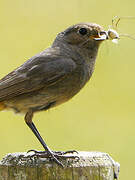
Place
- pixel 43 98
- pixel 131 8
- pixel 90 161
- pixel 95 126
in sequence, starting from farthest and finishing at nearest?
pixel 131 8
pixel 95 126
pixel 43 98
pixel 90 161

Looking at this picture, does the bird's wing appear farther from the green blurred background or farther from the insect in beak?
the green blurred background

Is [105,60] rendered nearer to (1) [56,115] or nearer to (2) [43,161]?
(1) [56,115]

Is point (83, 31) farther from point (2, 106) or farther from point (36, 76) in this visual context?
point (2, 106)

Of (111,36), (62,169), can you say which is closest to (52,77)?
(111,36)

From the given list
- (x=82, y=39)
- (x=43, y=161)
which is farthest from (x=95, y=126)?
(x=43, y=161)

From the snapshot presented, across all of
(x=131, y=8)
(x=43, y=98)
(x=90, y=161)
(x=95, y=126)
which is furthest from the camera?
(x=131, y=8)

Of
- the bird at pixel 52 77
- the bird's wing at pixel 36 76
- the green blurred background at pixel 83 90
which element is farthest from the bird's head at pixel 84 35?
the green blurred background at pixel 83 90
